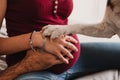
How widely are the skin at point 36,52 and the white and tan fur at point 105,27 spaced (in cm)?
8

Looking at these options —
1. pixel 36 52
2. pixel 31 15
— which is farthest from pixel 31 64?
pixel 31 15

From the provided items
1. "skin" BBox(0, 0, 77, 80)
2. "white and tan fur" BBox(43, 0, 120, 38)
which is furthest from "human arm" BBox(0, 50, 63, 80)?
"white and tan fur" BBox(43, 0, 120, 38)

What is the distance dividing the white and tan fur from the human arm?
0.34 feet

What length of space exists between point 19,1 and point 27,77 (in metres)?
0.24

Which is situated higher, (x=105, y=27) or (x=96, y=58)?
(x=105, y=27)

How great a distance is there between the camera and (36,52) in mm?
864

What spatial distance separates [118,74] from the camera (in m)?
1.07

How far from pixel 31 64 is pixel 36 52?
0.04 m

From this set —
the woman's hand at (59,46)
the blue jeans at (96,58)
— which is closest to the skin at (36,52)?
the woman's hand at (59,46)

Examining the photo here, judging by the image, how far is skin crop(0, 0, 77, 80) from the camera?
86cm

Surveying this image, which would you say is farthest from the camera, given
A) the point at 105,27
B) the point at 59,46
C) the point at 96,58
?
the point at 96,58

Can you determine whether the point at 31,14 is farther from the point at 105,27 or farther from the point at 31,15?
the point at 105,27

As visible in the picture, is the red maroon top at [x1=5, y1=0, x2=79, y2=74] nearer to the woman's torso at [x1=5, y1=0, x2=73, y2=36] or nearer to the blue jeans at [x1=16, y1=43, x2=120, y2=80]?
the woman's torso at [x1=5, y1=0, x2=73, y2=36]

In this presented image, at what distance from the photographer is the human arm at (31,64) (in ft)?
2.81
